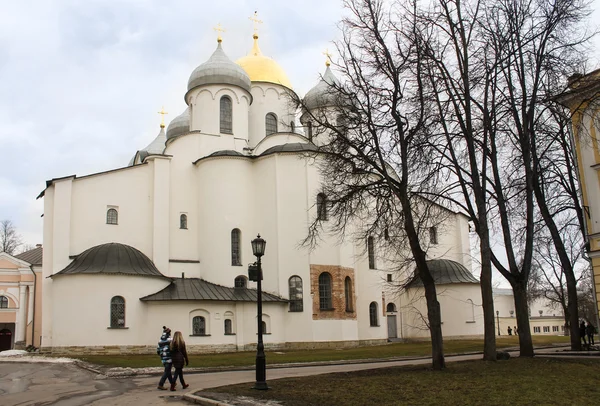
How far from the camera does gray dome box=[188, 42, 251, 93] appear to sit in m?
39.4

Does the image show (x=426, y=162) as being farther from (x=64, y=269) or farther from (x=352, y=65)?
(x=64, y=269)

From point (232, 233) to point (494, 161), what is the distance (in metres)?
20.2

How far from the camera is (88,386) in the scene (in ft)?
53.3

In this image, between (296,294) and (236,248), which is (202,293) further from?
(296,294)

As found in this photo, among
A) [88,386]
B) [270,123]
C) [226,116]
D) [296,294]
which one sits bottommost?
[88,386]

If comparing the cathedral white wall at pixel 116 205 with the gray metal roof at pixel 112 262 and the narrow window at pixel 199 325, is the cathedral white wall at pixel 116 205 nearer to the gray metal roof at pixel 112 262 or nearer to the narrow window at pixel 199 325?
the gray metal roof at pixel 112 262

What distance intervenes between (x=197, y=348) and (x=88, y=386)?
1560cm

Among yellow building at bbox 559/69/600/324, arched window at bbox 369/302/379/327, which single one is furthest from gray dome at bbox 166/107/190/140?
yellow building at bbox 559/69/600/324

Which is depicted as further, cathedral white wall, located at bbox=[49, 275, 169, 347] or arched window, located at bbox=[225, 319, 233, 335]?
arched window, located at bbox=[225, 319, 233, 335]

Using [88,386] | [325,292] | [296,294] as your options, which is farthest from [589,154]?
[296,294]

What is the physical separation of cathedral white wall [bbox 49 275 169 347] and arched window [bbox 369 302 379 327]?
13789 millimetres

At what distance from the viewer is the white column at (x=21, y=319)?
4247cm

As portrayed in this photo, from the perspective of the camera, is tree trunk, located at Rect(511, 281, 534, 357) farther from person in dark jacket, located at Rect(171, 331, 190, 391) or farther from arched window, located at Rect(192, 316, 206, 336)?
arched window, located at Rect(192, 316, 206, 336)

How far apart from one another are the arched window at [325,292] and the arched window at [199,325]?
7.01 metres
